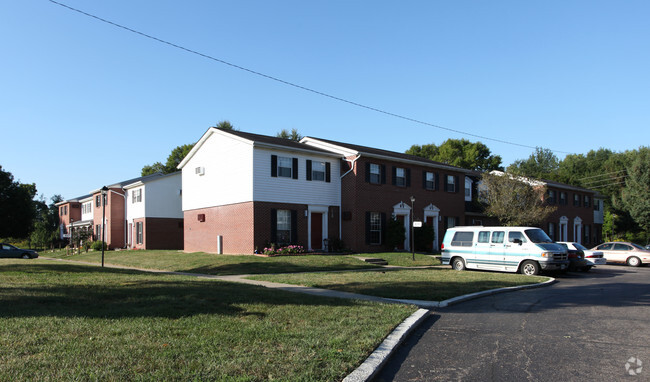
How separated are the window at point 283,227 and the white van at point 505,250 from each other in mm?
8901

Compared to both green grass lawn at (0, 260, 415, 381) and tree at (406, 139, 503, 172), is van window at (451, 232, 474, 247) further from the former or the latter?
tree at (406, 139, 503, 172)

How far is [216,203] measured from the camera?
91.8 ft

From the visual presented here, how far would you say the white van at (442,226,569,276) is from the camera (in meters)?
17.5

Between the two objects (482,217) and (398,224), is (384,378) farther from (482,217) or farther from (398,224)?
(482,217)

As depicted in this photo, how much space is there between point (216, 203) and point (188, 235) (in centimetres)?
508

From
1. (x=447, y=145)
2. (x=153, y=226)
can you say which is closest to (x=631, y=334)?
(x=153, y=226)

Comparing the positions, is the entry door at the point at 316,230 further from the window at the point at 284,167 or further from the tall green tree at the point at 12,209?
the tall green tree at the point at 12,209

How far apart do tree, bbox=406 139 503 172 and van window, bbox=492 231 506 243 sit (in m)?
46.3

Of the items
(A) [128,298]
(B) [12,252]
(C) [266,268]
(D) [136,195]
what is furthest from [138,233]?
(A) [128,298]

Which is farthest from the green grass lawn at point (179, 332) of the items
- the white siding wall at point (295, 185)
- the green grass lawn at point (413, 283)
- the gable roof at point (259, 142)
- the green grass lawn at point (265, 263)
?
the gable roof at point (259, 142)

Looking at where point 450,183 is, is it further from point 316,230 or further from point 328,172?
point 316,230

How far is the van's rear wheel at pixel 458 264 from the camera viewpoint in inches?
780

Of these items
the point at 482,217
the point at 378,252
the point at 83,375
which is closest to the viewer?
the point at 83,375

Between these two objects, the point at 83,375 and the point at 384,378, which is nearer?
the point at 83,375
